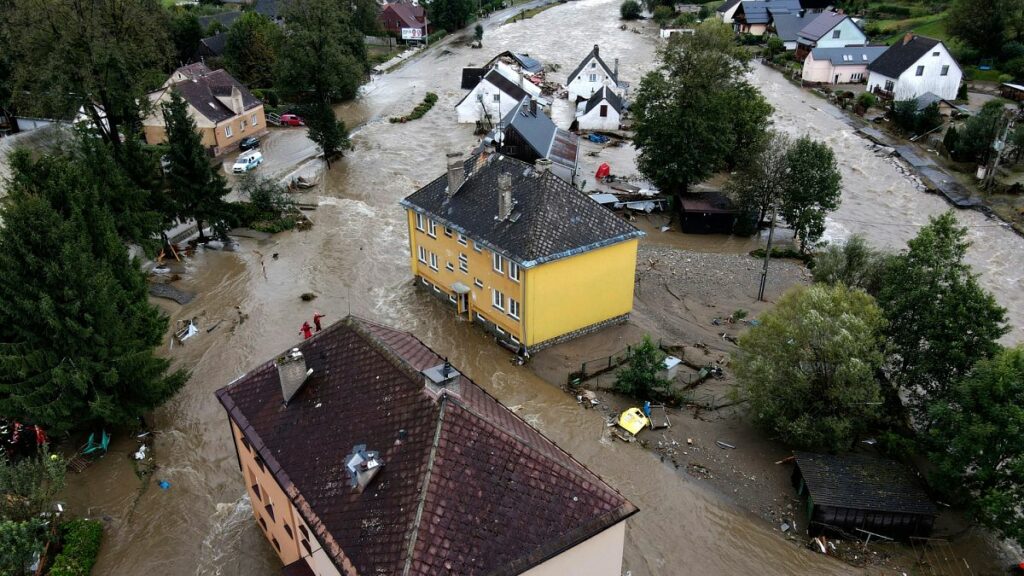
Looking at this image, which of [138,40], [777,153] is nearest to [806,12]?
[777,153]

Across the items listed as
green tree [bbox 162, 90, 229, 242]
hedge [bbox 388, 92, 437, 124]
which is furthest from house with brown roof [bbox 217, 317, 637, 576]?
hedge [bbox 388, 92, 437, 124]

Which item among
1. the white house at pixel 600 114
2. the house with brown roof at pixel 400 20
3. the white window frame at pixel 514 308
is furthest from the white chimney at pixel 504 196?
the house with brown roof at pixel 400 20

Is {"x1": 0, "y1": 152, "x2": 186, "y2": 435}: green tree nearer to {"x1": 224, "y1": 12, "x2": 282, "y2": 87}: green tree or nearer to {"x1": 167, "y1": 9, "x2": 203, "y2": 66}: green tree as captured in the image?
{"x1": 224, "y1": 12, "x2": 282, "y2": 87}: green tree

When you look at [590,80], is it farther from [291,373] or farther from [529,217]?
[291,373]

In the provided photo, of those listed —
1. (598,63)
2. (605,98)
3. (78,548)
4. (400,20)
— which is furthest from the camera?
(400,20)

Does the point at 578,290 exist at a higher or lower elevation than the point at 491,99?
lower

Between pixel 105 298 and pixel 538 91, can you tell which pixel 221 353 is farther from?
pixel 538 91

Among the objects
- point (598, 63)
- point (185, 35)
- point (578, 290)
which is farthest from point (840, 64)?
point (185, 35)
